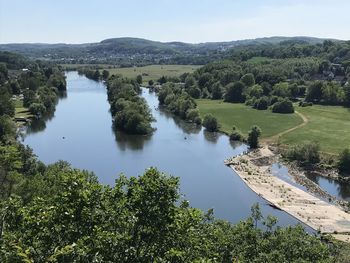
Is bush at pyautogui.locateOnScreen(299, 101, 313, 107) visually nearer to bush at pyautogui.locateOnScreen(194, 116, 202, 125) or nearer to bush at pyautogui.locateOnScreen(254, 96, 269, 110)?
bush at pyautogui.locateOnScreen(254, 96, 269, 110)

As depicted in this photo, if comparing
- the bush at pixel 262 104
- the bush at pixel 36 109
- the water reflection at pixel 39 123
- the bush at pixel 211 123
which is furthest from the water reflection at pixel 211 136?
the bush at pixel 36 109

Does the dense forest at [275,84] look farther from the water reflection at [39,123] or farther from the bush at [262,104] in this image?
the water reflection at [39,123]

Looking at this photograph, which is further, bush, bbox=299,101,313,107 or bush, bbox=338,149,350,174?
bush, bbox=299,101,313,107

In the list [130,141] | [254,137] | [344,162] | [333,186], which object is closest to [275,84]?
[254,137]


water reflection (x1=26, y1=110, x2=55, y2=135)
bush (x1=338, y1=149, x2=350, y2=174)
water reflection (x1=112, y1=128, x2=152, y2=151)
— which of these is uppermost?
bush (x1=338, y1=149, x2=350, y2=174)

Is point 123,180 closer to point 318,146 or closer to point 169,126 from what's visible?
point 318,146

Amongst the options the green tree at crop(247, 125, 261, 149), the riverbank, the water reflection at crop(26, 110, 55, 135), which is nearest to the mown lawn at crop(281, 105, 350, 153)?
the green tree at crop(247, 125, 261, 149)

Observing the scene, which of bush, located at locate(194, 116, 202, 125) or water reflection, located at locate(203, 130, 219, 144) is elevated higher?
bush, located at locate(194, 116, 202, 125)

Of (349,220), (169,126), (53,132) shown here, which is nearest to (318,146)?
(349,220)
